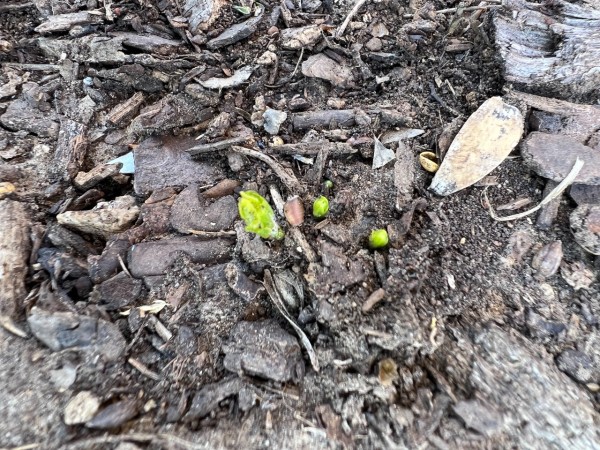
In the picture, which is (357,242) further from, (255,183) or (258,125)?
(258,125)

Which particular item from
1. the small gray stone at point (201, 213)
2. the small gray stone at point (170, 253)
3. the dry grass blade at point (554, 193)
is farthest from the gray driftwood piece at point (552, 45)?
the small gray stone at point (170, 253)

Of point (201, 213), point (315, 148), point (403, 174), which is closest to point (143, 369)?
→ point (201, 213)

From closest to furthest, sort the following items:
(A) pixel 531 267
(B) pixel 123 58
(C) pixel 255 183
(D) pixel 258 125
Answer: (A) pixel 531 267, (C) pixel 255 183, (D) pixel 258 125, (B) pixel 123 58

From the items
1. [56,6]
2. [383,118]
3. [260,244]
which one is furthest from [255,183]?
[56,6]

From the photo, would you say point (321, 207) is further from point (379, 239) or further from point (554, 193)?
point (554, 193)

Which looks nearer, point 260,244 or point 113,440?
point 113,440

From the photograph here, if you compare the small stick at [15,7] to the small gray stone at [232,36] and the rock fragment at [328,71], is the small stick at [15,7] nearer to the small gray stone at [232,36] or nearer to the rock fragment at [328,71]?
the small gray stone at [232,36]
